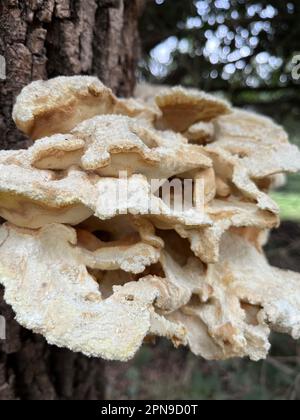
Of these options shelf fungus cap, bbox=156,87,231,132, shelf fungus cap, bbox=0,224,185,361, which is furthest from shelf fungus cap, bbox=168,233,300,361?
shelf fungus cap, bbox=156,87,231,132

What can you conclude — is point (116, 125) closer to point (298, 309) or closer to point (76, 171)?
point (76, 171)

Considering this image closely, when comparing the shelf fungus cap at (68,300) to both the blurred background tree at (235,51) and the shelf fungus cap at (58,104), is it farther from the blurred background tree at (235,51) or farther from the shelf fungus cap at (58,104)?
the blurred background tree at (235,51)

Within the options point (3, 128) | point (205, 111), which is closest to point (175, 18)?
point (205, 111)

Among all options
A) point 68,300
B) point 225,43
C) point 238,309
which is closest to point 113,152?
point 68,300

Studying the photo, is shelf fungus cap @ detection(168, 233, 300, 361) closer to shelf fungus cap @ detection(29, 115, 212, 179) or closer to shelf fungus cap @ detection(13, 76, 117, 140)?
shelf fungus cap @ detection(29, 115, 212, 179)

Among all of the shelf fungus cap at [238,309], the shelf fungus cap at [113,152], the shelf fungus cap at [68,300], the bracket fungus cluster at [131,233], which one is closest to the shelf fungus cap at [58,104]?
the bracket fungus cluster at [131,233]
